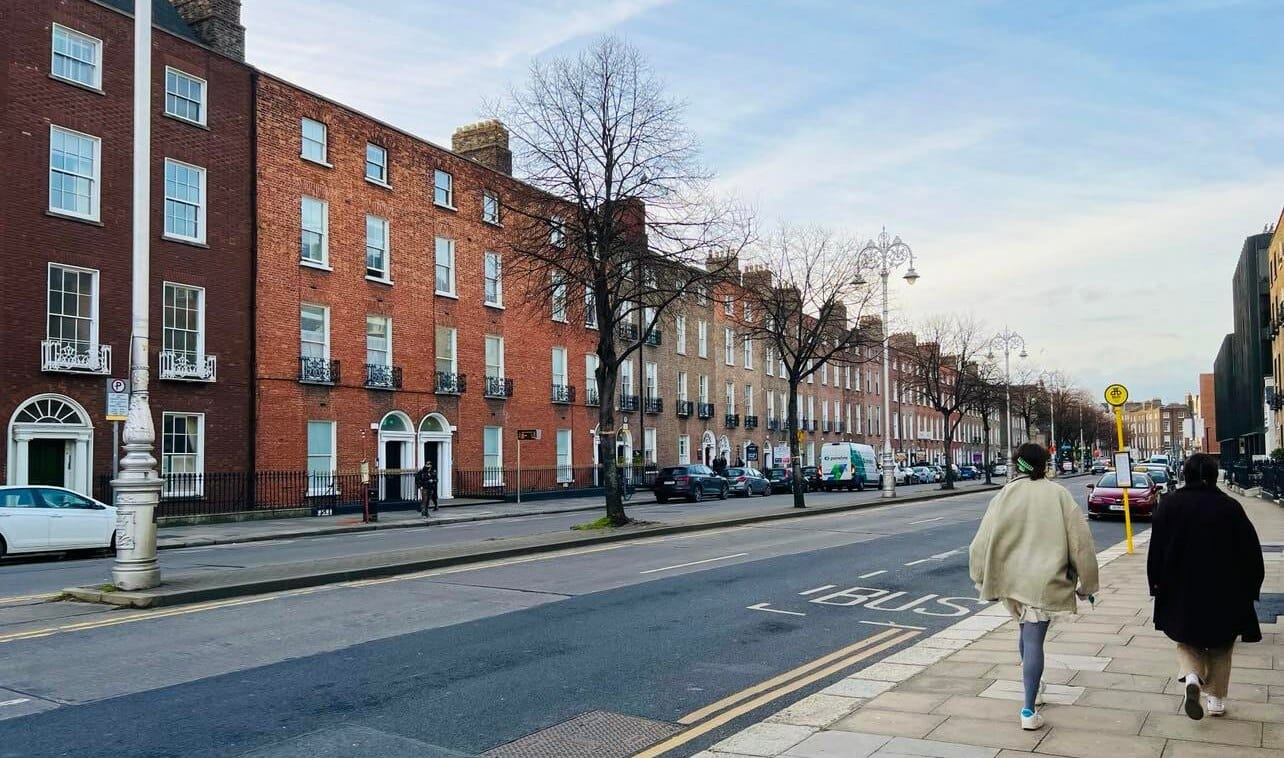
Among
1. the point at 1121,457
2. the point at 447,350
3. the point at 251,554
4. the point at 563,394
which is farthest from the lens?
the point at 563,394

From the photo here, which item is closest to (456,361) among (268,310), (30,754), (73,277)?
(268,310)

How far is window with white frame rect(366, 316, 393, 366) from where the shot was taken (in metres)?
34.0

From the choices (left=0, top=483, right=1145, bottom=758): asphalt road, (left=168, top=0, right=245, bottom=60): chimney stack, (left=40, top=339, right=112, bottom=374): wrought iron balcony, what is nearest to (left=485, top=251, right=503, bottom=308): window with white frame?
A: (left=168, top=0, right=245, bottom=60): chimney stack

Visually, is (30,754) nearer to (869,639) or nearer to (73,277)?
(869,639)

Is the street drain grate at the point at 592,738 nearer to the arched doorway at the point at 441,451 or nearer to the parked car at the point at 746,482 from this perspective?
the arched doorway at the point at 441,451

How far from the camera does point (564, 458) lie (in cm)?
4412

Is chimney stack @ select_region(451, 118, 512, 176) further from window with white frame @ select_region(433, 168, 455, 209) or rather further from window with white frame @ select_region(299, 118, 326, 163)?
window with white frame @ select_region(299, 118, 326, 163)

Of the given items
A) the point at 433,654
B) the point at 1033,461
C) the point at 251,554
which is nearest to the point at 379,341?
the point at 251,554

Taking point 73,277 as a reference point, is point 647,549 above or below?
below

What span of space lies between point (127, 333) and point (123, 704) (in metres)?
22.4

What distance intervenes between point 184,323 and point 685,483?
20.9 metres

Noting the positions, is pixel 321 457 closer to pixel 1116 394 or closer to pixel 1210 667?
pixel 1116 394

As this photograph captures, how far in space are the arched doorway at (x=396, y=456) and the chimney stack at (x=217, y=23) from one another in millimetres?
12950

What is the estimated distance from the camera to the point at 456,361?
37781 mm
